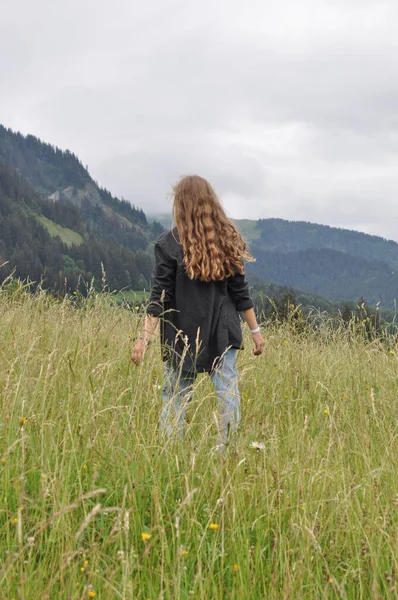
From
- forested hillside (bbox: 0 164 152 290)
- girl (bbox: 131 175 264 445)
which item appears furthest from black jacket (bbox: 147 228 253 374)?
forested hillside (bbox: 0 164 152 290)

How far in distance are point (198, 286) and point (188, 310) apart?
0.62 feet

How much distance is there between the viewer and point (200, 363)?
410 cm

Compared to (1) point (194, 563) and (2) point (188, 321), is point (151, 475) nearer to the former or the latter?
(1) point (194, 563)

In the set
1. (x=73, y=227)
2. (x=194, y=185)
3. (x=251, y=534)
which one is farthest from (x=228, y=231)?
(x=73, y=227)

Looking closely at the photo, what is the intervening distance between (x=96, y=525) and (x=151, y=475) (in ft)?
1.16

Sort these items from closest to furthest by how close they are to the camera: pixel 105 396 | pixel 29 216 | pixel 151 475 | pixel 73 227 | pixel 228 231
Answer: pixel 151 475
pixel 105 396
pixel 228 231
pixel 29 216
pixel 73 227

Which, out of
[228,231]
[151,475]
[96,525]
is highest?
[228,231]

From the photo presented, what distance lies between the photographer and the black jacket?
410 cm

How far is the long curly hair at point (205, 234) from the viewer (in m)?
4.02

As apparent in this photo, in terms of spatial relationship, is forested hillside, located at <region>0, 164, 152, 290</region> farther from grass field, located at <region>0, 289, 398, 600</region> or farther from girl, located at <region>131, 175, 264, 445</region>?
grass field, located at <region>0, 289, 398, 600</region>

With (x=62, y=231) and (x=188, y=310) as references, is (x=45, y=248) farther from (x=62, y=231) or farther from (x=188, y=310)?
(x=188, y=310)

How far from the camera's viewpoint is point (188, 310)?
13.6ft

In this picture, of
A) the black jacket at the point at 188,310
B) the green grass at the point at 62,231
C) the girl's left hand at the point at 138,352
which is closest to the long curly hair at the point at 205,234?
the black jacket at the point at 188,310

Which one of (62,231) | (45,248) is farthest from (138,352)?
(62,231)
